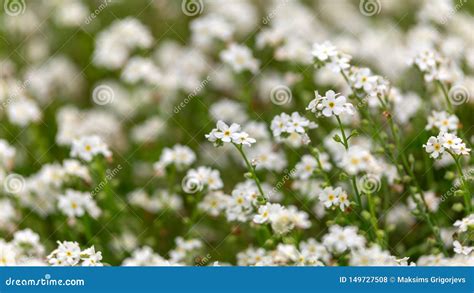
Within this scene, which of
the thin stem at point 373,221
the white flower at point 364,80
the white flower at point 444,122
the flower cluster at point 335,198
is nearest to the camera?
the flower cluster at point 335,198

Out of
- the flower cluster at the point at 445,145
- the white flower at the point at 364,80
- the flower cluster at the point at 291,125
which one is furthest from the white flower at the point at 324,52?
the flower cluster at the point at 445,145

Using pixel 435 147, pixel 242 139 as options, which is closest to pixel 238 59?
pixel 242 139

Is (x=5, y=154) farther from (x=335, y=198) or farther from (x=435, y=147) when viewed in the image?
(x=435, y=147)

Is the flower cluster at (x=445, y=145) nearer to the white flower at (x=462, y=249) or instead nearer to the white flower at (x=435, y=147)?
the white flower at (x=435, y=147)

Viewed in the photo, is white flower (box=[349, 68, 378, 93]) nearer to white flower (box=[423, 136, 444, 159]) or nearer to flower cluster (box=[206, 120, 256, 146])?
white flower (box=[423, 136, 444, 159])

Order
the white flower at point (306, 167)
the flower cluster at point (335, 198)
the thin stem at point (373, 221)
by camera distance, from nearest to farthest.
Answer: the flower cluster at point (335, 198) < the thin stem at point (373, 221) < the white flower at point (306, 167)

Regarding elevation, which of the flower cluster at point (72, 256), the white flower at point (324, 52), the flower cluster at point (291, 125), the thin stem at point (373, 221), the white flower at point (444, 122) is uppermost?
the flower cluster at point (72, 256)

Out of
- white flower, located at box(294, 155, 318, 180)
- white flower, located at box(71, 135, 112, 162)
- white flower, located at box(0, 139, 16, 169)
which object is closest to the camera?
white flower, located at box(294, 155, 318, 180)
